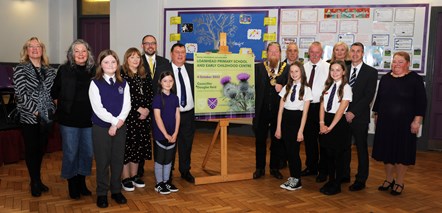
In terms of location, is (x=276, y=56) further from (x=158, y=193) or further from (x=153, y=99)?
(x=158, y=193)

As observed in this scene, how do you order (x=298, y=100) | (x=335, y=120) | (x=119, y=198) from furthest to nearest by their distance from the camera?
(x=298, y=100) < (x=335, y=120) < (x=119, y=198)

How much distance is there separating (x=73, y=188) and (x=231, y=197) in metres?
1.43

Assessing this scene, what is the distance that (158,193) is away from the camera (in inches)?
156

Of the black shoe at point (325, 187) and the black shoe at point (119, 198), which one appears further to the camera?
the black shoe at point (325, 187)

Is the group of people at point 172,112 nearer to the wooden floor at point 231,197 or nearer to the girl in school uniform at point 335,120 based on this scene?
the girl in school uniform at point 335,120

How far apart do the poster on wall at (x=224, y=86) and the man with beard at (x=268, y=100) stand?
3.4 inches

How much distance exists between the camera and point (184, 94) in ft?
13.6

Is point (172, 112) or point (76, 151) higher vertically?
point (172, 112)

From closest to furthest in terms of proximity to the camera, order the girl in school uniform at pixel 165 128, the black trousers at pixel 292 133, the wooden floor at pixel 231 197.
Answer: the wooden floor at pixel 231 197, the girl in school uniform at pixel 165 128, the black trousers at pixel 292 133

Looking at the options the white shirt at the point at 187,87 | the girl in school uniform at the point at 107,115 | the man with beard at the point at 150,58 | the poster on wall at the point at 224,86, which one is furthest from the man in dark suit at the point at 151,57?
the girl in school uniform at the point at 107,115

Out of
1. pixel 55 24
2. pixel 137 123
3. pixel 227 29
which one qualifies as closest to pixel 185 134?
pixel 137 123

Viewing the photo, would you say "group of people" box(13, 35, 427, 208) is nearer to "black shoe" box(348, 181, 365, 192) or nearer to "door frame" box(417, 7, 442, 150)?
"black shoe" box(348, 181, 365, 192)

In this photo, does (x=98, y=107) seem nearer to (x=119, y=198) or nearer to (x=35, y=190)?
(x=119, y=198)

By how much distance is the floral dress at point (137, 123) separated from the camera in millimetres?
3846
